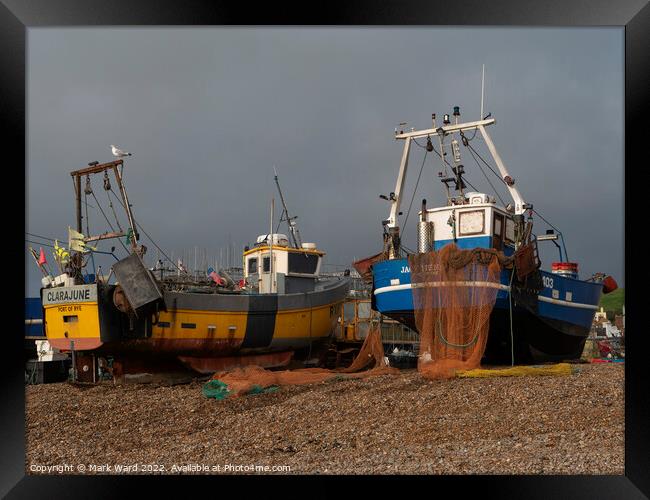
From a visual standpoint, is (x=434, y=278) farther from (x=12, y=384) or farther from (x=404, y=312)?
(x=12, y=384)

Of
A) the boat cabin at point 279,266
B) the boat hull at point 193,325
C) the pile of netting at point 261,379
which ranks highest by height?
the boat cabin at point 279,266

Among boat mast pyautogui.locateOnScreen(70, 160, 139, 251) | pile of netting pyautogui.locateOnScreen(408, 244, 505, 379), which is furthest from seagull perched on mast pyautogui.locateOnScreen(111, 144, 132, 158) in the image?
pile of netting pyautogui.locateOnScreen(408, 244, 505, 379)

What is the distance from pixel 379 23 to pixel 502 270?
10.7 meters

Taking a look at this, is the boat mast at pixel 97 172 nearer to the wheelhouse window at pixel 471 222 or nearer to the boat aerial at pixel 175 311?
the boat aerial at pixel 175 311

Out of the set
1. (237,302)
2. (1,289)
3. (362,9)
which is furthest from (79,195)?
(362,9)

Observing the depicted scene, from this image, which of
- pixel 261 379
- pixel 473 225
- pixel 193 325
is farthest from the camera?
pixel 193 325

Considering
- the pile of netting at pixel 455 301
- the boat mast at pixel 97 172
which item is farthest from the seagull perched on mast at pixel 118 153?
the pile of netting at pixel 455 301

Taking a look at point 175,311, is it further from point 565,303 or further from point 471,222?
point 565,303

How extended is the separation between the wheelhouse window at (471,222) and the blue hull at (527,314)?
47.0 inches

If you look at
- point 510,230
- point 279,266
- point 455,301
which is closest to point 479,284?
point 455,301

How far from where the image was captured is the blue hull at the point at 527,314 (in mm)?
16375

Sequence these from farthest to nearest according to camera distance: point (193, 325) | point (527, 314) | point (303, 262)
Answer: point (303, 262), point (527, 314), point (193, 325)

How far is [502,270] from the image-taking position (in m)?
15.6

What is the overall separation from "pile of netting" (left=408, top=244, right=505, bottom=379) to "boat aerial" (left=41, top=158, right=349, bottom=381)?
15.9ft
